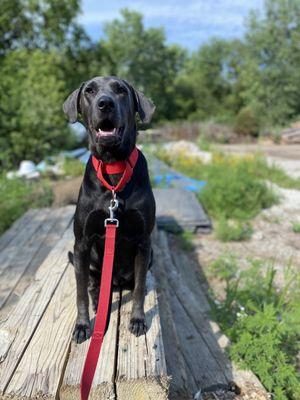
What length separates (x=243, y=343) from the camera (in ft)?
8.92

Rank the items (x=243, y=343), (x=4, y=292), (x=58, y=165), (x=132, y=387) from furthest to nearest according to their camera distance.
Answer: (x=58, y=165)
(x=4, y=292)
(x=243, y=343)
(x=132, y=387)

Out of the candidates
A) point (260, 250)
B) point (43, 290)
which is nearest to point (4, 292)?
point (43, 290)

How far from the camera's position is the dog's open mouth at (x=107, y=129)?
2092 millimetres

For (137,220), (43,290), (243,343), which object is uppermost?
(137,220)

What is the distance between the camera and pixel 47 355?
82.0 inches

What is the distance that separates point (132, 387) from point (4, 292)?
2.06 m

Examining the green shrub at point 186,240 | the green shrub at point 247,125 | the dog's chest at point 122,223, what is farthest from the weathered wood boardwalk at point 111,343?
the green shrub at point 247,125

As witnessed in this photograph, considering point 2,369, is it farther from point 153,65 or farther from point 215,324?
point 153,65

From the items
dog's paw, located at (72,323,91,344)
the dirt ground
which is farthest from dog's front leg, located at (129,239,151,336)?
the dirt ground

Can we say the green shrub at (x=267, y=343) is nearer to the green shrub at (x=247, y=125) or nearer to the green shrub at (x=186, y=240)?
the green shrub at (x=186, y=240)

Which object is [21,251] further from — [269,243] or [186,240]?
[269,243]

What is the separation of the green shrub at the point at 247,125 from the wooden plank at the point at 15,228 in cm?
2207

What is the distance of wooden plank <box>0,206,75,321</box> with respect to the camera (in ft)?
11.0

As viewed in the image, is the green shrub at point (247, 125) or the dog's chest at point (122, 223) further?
the green shrub at point (247, 125)
